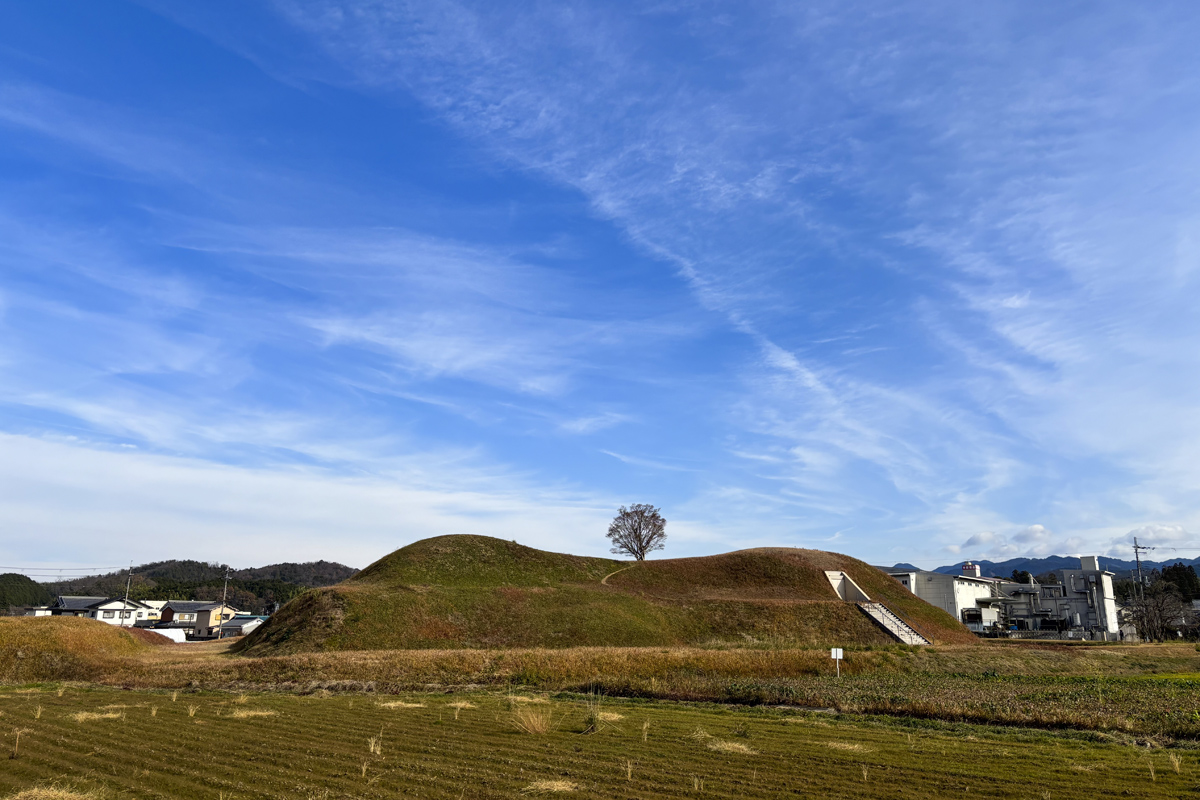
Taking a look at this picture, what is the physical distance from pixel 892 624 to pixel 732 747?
2256 inches

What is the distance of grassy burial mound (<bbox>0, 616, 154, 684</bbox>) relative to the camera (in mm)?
46031

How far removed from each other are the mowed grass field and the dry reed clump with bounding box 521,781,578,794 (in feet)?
0.24

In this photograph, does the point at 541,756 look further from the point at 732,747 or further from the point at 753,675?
the point at 753,675

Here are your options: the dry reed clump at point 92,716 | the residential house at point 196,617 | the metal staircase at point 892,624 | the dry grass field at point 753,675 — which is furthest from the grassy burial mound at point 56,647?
the residential house at point 196,617

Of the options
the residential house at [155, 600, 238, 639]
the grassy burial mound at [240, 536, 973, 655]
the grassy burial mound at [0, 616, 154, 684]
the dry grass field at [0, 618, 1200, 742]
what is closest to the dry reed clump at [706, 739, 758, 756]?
the dry grass field at [0, 618, 1200, 742]

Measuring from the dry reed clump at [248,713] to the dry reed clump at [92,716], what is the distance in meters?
3.37

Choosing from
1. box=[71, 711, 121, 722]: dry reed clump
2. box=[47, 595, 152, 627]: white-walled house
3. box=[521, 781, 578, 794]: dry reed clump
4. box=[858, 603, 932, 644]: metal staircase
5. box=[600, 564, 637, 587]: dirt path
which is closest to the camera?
box=[521, 781, 578, 794]: dry reed clump

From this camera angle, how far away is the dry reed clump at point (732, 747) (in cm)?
1878

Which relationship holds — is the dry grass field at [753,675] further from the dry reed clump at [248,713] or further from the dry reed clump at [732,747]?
the dry reed clump at [732,747]

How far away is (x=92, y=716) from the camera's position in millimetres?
23234

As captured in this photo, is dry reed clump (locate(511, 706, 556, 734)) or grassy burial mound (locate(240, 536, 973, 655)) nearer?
dry reed clump (locate(511, 706, 556, 734))

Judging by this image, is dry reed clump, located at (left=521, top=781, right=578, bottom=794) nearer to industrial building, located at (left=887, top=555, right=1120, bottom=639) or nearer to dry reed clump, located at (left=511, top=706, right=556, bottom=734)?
dry reed clump, located at (left=511, top=706, right=556, bottom=734)

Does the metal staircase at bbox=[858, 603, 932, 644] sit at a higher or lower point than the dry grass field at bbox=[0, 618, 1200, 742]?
higher

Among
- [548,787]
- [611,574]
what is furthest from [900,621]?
[548,787]
